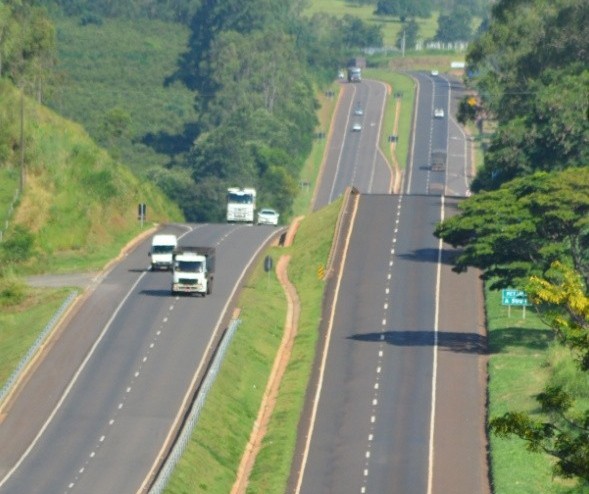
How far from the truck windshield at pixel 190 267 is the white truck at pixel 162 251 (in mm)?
9143

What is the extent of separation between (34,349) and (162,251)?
73.4 feet

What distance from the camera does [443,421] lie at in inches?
3137

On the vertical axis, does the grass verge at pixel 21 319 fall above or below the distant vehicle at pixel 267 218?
above

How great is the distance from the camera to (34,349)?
87750 millimetres

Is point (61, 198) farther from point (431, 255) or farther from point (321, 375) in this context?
point (321, 375)

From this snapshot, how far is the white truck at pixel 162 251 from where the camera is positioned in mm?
108438

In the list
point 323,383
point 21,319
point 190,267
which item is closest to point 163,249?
point 190,267

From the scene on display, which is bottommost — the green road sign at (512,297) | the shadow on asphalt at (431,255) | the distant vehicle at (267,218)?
the distant vehicle at (267,218)

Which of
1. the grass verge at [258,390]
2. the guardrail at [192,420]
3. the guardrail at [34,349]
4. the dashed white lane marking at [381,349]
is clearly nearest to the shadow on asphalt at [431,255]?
the dashed white lane marking at [381,349]

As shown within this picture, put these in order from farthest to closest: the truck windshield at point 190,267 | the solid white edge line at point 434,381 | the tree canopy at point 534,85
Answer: the tree canopy at point 534,85 < the truck windshield at point 190,267 < the solid white edge line at point 434,381

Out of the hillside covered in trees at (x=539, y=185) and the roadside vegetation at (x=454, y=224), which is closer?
the hillside covered in trees at (x=539, y=185)

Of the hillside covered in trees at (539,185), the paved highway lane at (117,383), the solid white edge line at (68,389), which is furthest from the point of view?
the solid white edge line at (68,389)

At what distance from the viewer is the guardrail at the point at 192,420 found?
213 ft

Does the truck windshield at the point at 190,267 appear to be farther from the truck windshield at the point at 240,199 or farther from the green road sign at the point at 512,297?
the truck windshield at the point at 240,199
